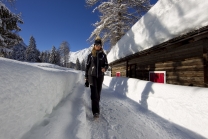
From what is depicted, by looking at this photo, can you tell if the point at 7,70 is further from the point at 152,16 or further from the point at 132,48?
the point at 132,48

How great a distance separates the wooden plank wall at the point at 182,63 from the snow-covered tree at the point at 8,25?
297 inches

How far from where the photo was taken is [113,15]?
12.8 meters

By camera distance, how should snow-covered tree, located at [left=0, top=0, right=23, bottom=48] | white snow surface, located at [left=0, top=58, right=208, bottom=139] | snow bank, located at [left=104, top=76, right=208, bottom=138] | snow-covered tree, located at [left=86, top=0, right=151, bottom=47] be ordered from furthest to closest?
1. snow-covered tree, located at [left=86, top=0, right=151, bottom=47]
2. snow-covered tree, located at [left=0, top=0, right=23, bottom=48]
3. snow bank, located at [left=104, top=76, right=208, bottom=138]
4. white snow surface, located at [left=0, top=58, right=208, bottom=139]

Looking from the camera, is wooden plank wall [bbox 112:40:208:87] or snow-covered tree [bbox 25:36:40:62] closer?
wooden plank wall [bbox 112:40:208:87]

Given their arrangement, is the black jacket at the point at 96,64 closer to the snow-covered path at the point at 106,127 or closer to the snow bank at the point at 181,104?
the snow-covered path at the point at 106,127

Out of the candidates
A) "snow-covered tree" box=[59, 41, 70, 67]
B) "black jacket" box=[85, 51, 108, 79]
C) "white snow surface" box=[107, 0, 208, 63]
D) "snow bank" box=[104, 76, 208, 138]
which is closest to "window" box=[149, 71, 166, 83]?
"white snow surface" box=[107, 0, 208, 63]

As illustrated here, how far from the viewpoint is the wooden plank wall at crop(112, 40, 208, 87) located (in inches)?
153

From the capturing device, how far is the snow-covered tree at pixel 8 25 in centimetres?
779

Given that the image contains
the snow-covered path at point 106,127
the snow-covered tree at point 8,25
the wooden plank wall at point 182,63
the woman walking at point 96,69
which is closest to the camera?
the snow-covered path at point 106,127

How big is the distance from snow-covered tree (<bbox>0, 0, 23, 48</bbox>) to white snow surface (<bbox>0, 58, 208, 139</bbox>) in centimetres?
649

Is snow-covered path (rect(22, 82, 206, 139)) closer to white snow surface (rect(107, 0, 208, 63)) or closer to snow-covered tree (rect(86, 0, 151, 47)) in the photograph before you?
white snow surface (rect(107, 0, 208, 63))

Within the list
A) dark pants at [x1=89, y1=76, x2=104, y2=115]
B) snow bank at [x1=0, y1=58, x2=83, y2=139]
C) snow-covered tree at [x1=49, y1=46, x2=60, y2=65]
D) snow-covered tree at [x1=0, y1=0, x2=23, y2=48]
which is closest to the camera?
snow bank at [x1=0, y1=58, x2=83, y2=139]

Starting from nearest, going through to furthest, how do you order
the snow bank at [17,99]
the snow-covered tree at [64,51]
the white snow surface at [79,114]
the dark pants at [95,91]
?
the snow bank at [17,99], the white snow surface at [79,114], the dark pants at [95,91], the snow-covered tree at [64,51]

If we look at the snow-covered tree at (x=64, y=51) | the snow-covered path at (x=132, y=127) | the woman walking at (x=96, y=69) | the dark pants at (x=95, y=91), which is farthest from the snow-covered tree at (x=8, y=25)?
the snow-covered tree at (x=64, y=51)
